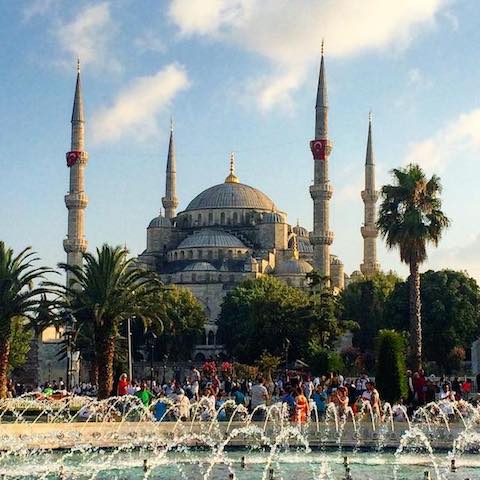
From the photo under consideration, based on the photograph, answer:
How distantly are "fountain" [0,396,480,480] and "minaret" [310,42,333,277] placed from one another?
1682 inches

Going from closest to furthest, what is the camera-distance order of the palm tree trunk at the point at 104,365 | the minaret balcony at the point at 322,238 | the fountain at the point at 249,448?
the fountain at the point at 249,448 < the palm tree trunk at the point at 104,365 < the minaret balcony at the point at 322,238

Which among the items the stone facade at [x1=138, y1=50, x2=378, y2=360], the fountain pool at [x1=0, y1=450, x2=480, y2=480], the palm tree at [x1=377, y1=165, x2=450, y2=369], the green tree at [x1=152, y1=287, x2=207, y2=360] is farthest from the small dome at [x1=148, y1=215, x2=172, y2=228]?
the fountain pool at [x1=0, y1=450, x2=480, y2=480]

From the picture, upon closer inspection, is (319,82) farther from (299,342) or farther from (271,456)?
(271,456)

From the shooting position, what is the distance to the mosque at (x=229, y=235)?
5994 centimetres

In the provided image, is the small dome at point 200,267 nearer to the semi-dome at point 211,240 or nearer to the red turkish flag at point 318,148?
the semi-dome at point 211,240

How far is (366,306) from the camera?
56.6 m

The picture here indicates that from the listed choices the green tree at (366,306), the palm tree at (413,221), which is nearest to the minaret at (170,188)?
the green tree at (366,306)

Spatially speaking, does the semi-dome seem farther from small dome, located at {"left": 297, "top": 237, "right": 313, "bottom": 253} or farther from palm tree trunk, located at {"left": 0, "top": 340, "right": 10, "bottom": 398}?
palm tree trunk, located at {"left": 0, "top": 340, "right": 10, "bottom": 398}

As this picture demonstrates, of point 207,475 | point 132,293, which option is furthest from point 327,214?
point 207,475

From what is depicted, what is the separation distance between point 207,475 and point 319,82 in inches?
2037

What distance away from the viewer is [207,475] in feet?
36.1

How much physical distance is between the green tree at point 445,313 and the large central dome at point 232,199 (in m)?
37.9

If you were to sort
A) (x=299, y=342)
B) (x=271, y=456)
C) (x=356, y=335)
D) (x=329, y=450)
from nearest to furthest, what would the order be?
(x=271, y=456) → (x=329, y=450) → (x=299, y=342) → (x=356, y=335)

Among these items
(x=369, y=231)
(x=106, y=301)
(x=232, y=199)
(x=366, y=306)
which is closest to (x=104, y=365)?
(x=106, y=301)
